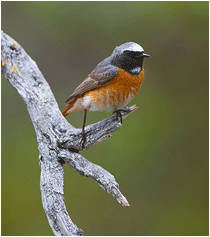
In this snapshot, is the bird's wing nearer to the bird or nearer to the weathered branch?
the bird

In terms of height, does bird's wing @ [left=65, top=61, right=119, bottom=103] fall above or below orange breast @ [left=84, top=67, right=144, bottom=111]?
above

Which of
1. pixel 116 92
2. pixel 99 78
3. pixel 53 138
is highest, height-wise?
pixel 99 78

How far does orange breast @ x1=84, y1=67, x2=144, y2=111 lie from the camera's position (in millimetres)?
2703

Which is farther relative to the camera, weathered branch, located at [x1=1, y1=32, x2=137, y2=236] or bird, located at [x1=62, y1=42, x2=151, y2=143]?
bird, located at [x1=62, y1=42, x2=151, y2=143]

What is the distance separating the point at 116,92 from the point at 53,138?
0.67m

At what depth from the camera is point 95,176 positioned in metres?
2.59

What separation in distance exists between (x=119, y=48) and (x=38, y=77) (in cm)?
98

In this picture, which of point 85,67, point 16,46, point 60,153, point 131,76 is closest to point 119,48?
point 131,76

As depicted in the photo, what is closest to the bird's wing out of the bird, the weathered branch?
the bird

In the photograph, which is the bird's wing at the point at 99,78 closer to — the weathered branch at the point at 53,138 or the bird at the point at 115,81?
the bird at the point at 115,81

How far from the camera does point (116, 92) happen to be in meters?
2.71

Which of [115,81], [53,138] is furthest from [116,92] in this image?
[53,138]

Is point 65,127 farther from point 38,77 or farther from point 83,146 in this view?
point 38,77

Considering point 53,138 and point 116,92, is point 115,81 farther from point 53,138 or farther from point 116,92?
point 53,138
